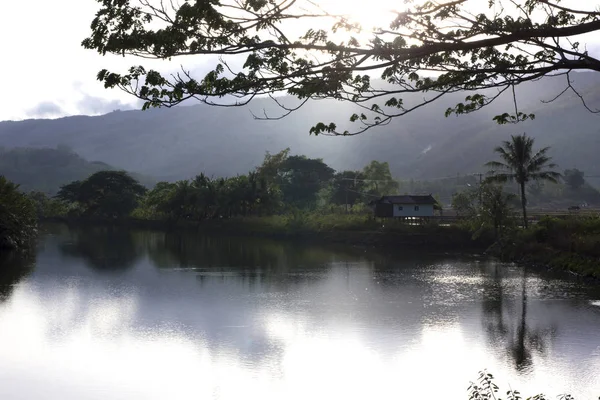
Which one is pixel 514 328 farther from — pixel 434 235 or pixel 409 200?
pixel 409 200

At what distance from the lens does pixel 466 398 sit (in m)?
19.7

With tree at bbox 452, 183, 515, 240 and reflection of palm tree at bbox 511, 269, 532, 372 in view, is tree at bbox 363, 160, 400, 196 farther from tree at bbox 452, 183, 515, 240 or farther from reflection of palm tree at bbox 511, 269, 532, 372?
reflection of palm tree at bbox 511, 269, 532, 372

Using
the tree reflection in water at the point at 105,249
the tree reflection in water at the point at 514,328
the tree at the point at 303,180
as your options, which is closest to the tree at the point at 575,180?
the tree at the point at 303,180

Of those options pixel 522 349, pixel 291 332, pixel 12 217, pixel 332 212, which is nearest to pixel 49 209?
→ pixel 332 212

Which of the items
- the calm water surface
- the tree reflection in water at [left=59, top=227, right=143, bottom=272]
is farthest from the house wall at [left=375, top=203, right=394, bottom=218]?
the calm water surface

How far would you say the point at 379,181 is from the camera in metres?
113

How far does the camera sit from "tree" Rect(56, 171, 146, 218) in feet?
389

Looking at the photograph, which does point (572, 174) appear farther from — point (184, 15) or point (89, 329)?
point (184, 15)

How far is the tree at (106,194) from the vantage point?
389 feet

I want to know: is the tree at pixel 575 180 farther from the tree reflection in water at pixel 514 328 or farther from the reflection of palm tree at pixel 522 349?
the reflection of palm tree at pixel 522 349

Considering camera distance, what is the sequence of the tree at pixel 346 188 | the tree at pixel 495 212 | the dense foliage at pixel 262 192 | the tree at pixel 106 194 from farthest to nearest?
1. the tree at pixel 106 194
2. the tree at pixel 346 188
3. the dense foliage at pixel 262 192
4. the tree at pixel 495 212

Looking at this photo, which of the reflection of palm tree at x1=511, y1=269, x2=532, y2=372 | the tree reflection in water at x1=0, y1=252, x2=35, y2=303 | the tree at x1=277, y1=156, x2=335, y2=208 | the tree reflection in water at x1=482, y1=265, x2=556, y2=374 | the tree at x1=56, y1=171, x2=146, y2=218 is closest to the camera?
the reflection of palm tree at x1=511, y1=269, x2=532, y2=372

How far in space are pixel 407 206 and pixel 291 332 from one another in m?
56.7

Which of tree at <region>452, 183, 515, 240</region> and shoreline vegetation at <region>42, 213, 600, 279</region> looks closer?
shoreline vegetation at <region>42, 213, 600, 279</region>
